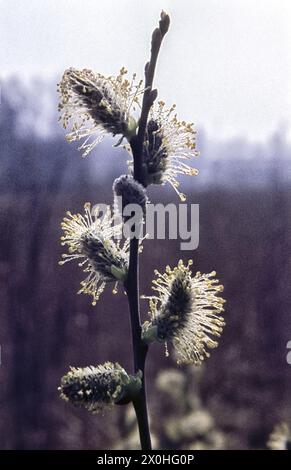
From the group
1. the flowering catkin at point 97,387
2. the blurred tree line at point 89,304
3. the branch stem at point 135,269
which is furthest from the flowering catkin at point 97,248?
the blurred tree line at point 89,304

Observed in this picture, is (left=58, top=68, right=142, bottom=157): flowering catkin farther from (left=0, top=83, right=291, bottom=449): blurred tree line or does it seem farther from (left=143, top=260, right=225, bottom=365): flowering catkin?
(left=0, top=83, right=291, bottom=449): blurred tree line

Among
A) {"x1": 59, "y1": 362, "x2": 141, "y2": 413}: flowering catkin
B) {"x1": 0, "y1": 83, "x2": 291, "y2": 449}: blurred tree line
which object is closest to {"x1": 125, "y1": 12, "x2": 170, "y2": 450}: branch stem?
{"x1": 59, "y1": 362, "x2": 141, "y2": 413}: flowering catkin

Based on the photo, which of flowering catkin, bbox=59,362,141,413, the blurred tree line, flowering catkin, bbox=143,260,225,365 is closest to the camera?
flowering catkin, bbox=59,362,141,413

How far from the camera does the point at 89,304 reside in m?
5.79

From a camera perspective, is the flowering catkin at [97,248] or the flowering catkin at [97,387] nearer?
the flowering catkin at [97,387]

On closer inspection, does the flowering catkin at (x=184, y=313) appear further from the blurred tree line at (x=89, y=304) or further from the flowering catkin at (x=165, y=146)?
the blurred tree line at (x=89, y=304)

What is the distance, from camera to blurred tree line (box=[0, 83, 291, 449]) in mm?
5469

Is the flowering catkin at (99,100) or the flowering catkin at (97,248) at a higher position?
the flowering catkin at (99,100)

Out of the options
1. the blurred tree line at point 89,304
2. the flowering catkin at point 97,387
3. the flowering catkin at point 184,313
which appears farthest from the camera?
the blurred tree line at point 89,304

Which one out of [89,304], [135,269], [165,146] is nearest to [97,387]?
[135,269]

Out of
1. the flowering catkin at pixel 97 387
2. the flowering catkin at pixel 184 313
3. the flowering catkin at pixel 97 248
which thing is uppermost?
the flowering catkin at pixel 97 248

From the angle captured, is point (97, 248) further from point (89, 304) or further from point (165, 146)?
point (89, 304)

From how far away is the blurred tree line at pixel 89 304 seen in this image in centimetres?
547

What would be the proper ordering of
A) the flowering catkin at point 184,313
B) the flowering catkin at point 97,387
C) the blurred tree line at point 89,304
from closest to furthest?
1. the flowering catkin at point 97,387
2. the flowering catkin at point 184,313
3. the blurred tree line at point 89,304
